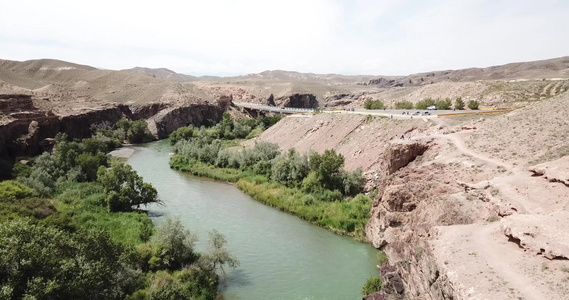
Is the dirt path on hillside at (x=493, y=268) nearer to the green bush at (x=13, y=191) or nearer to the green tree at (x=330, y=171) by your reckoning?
the green tree at (x=330, y=171)

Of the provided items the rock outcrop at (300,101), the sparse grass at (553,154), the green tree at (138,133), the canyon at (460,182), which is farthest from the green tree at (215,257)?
the rock outcrop at (300,101)

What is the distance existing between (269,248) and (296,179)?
1220 cm

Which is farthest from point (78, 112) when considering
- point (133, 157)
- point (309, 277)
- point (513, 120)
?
point (513, 120)

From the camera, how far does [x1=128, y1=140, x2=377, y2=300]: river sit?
69.6 ft

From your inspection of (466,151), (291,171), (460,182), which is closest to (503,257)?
(460,182)

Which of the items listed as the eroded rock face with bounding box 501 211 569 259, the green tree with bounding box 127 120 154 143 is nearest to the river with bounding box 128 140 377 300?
the eroded rock face with bounding box 501 211 569 259

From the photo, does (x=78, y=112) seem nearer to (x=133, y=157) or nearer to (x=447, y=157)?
(x=133, y=157)

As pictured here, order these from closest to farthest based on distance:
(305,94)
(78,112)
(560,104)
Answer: (560,104) → (78,112) → (305,94)

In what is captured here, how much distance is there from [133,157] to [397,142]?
142 ft

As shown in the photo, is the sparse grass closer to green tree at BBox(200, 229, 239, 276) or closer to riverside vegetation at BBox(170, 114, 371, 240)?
riverside vegetation at BBox(170, 114, 371, 240)

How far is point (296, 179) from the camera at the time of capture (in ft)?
123

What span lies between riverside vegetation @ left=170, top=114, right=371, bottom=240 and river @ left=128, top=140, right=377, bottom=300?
43.7 inches

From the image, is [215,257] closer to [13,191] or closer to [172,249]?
[172,249]

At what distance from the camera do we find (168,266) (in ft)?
70.6
